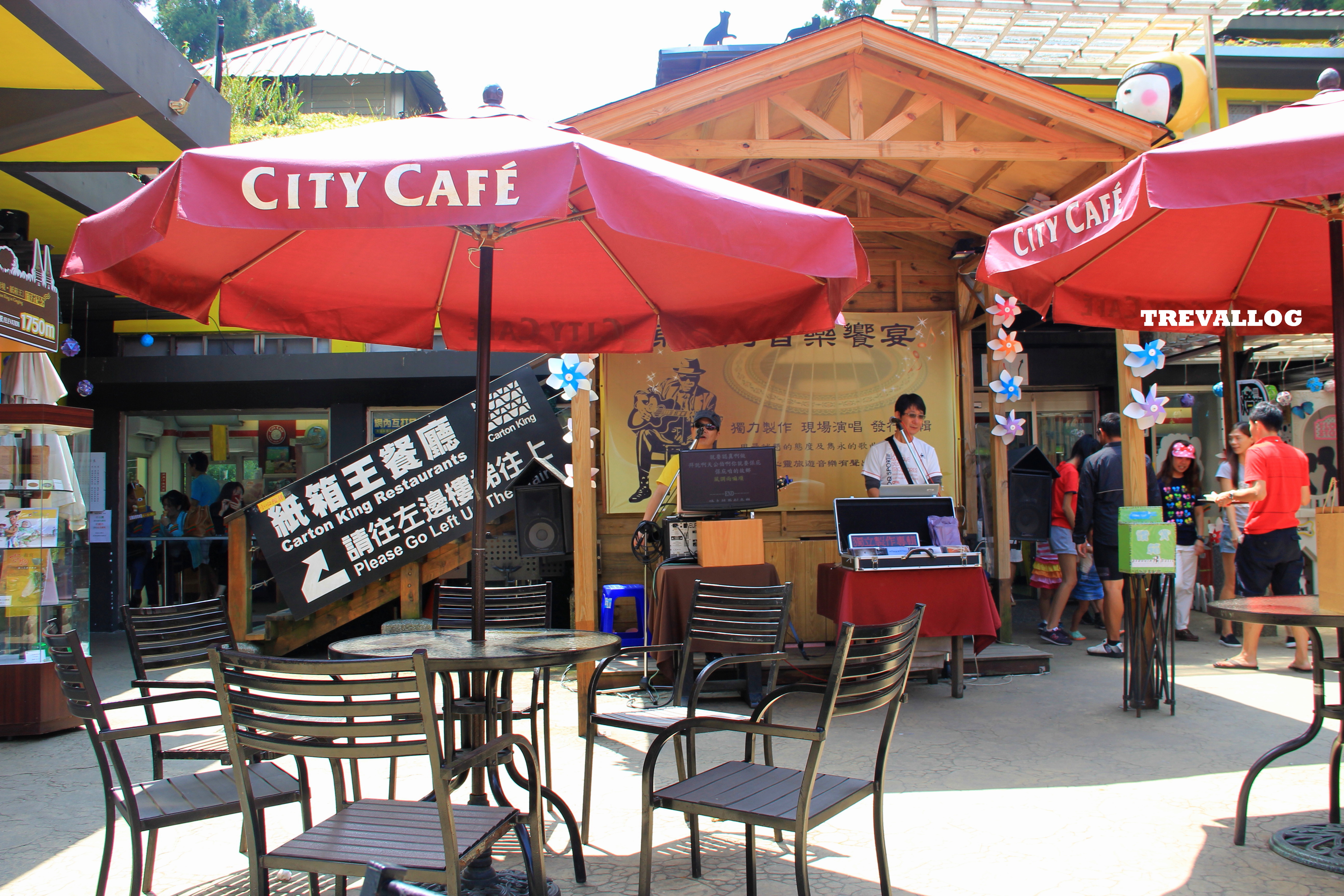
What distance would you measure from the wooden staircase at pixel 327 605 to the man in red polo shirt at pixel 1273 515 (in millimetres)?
5732

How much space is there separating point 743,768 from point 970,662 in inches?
172

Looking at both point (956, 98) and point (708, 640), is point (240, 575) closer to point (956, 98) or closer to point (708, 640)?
point (708, 640)

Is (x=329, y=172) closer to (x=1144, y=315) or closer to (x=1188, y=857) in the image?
(x=1188, y=857)

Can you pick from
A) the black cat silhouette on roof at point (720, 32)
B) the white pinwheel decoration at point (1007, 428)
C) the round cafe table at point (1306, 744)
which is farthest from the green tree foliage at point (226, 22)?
the round cafe table at point (1306, 744)

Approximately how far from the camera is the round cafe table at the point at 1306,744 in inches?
122

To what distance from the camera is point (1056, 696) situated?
5.94 meters

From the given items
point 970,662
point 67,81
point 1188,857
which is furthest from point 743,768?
point 67,81

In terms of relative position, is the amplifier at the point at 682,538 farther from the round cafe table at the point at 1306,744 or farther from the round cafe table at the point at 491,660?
the round cafe table at the point at 1306,744

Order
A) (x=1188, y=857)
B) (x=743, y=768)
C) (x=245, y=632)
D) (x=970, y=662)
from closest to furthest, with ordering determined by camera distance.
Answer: (x=743, y=768) < (x=1188, y=857) < (x=970, y=662) < (x=245, y=632)

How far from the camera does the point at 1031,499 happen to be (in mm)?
7754

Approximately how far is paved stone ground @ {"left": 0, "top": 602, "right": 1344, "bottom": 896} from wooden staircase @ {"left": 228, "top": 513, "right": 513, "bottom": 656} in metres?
2.09

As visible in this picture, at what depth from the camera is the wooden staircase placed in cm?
764

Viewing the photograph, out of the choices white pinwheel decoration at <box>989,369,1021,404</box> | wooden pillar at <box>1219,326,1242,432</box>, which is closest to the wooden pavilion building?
white pinwheel decoration at <box>989,369,1021,404</box>

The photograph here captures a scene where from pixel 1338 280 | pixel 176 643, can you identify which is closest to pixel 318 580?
pixel 176 643
